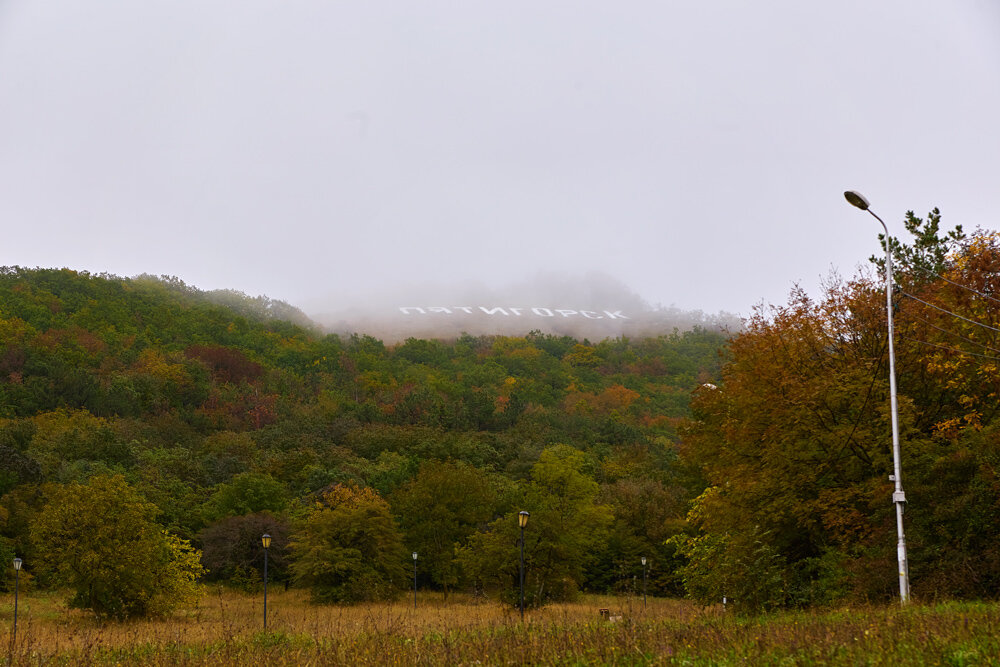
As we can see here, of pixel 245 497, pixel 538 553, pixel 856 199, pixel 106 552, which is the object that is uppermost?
pixel 856 199

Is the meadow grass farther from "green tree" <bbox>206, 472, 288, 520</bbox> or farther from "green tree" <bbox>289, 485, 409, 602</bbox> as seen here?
"green tree" <bbox>206, 472, 288, 520</bbox>

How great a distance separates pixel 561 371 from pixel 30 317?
72589 mm

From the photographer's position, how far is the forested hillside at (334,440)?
161 ft

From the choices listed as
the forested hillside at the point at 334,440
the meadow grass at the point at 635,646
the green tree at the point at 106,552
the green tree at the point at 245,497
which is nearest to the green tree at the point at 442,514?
the forested hillside at the point at 334,440

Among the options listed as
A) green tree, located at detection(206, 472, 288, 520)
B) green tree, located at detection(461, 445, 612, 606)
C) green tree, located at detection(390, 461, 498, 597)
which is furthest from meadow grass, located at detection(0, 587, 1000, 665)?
green tree, located at detection(206, 472, 288, 520)

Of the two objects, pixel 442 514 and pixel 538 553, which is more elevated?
pixel 442 514

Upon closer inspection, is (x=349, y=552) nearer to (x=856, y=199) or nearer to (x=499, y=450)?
(x=499, y=450)

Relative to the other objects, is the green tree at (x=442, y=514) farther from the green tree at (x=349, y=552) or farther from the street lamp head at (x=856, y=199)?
the street lamp head at (x=856, y=199)

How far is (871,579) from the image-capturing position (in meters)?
17.8

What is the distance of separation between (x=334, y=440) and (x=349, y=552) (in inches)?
1416

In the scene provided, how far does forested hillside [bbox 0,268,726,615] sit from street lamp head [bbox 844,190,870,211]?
1100 cm

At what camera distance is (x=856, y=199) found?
16.6m

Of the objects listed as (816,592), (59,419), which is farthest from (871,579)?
(59,419)

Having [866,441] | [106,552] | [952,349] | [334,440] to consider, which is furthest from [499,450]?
[952,349]
